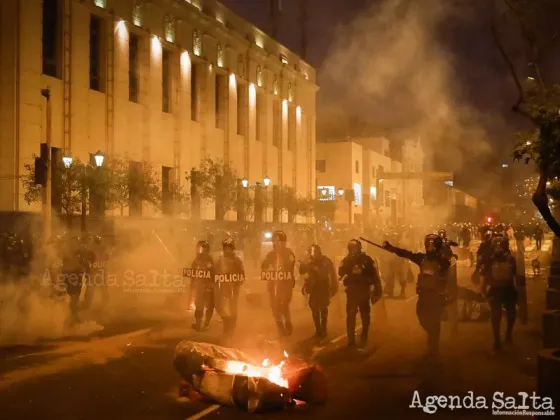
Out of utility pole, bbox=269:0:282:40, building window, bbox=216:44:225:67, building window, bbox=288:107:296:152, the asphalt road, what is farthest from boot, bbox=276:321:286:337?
utility pole, bbox=269:0:282:40

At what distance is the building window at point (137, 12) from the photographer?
85.7ft

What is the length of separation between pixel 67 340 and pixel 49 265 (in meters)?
2.64

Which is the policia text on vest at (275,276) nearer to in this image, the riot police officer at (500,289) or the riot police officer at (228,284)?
the riot police officer at (228,284)

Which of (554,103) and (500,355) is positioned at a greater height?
(554,103)

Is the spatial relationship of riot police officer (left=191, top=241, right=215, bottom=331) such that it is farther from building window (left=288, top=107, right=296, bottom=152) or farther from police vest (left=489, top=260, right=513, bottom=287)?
building window (left=288, top=107, right=296, bottom=152)

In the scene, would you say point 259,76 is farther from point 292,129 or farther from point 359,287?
point 359,287

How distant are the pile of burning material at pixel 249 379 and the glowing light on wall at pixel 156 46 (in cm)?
2319

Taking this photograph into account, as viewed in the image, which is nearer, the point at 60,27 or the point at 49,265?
the point at 49,265

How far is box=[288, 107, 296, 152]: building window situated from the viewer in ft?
139

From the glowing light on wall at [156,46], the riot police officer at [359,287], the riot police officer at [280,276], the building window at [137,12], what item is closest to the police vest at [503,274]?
the riot police officer at [359,287]

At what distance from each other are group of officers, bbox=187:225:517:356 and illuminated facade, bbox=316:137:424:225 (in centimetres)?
3816

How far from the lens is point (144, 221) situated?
24516 millimetres

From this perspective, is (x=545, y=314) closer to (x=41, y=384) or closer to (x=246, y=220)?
A: (x=41, y=384)

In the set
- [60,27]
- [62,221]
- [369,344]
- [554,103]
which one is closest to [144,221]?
[62,221]
